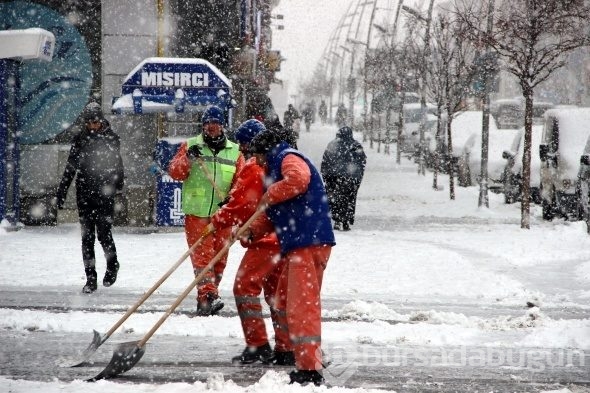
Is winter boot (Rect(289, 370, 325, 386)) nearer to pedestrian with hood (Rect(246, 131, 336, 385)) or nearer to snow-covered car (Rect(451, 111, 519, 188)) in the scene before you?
pedestrian with hood (Rect(246, 131, 336, 385))

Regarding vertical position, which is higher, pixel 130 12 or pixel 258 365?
pixel 130 12

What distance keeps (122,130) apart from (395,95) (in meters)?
22.3

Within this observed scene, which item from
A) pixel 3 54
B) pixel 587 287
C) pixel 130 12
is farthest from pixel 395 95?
pixel 587 287

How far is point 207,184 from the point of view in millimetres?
8227

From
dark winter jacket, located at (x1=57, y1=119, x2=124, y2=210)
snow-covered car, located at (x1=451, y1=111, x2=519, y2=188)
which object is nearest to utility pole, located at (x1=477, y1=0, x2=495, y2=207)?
snow-covered car, located at (x1=451, y1=111, x2=519, y2=188)

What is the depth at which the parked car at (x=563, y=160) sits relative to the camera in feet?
54.9

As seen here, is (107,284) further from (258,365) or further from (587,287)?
(587,287)

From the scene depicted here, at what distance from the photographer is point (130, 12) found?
15781 mm

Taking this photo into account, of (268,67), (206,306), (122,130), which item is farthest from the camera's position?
(268,67)

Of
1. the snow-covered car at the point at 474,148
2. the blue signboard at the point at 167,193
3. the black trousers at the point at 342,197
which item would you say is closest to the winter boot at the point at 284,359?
the blue signboard at the point at 167,193

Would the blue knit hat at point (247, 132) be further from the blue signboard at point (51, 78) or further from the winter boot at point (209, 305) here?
the blue signboard at point (51, 78)

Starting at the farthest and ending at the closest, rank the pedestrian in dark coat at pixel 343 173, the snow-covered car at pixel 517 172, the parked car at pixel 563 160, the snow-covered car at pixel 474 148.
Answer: the snow-covered car at pixel 474 148 < the snow-covered car at pixel 517 172 < the parked car at pixel 563 160 < the pedestrian in dark coat at pixel 343 173

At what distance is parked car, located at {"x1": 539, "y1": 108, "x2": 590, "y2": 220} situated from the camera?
658 inches

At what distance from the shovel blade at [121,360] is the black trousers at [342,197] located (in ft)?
32.9
